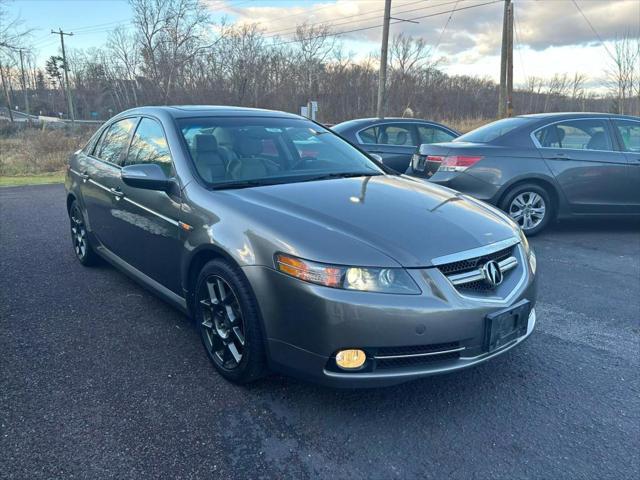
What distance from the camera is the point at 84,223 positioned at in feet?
15.6

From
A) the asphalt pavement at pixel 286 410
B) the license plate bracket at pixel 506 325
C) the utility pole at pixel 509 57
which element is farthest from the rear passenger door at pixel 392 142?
the utility pole at pixel 509 57

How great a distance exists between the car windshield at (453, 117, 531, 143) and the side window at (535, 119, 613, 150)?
0.33 meters

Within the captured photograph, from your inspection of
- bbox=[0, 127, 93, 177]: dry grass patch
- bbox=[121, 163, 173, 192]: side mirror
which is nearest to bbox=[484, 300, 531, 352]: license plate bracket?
bbox=[121, 163, 173, 192]: side mirror

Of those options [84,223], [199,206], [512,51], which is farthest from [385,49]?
[199,206]

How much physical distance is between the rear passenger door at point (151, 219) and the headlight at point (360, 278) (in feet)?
3.76

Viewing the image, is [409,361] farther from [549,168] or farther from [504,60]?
[504,60]

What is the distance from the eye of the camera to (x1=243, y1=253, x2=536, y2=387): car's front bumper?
7.36 feet

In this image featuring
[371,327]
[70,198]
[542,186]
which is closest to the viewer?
[371,327]

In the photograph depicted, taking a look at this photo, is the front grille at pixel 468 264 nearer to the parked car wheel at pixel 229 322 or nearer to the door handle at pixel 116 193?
the parked car wheel at pixel 229 322

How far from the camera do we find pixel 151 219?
3.40 meters

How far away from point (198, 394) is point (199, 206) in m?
1.07

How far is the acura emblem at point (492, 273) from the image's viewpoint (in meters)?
2.50

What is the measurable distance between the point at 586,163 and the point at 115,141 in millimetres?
5490

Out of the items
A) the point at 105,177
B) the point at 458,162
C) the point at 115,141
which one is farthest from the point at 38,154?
the point at 458,162
